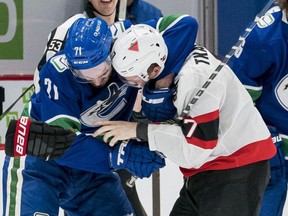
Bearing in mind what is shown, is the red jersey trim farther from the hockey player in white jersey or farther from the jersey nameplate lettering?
the jersey nameplate lettering

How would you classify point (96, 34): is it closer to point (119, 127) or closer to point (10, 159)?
point (119, 127)

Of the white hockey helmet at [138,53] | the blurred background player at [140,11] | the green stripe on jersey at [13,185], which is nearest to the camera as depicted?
the white hockey helmet at [138,53]

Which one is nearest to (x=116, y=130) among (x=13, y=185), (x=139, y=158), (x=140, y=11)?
(x=139, y=158)

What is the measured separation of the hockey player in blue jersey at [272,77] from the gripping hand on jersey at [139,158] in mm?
→ 464

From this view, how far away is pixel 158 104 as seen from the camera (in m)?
2.72

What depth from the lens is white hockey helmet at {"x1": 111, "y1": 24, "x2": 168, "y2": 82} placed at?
2.65 meters

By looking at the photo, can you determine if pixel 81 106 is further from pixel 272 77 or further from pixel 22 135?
pixel 272 77

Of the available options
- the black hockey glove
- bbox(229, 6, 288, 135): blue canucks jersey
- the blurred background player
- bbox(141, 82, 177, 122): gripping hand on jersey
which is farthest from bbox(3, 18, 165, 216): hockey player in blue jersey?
the blurred background player

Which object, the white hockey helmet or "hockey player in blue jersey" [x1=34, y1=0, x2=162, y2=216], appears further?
"hockey player in blue jersey" [x1=34, y1=0, x2=162, y2=216]

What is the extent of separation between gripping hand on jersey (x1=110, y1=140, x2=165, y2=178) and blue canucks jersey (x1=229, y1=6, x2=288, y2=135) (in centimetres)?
47

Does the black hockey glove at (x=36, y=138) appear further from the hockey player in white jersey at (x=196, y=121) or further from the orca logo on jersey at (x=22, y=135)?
the hockey player in white jersey at (x=196, y=121)

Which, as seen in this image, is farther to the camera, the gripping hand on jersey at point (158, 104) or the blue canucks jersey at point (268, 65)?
the blue canucks jersey at point (268, 65)

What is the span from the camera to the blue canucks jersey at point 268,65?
3.09m

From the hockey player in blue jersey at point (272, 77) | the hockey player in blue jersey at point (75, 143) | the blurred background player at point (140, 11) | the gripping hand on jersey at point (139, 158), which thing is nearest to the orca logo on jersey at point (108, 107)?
the hockey player in blue jersey at point (75, 143)
